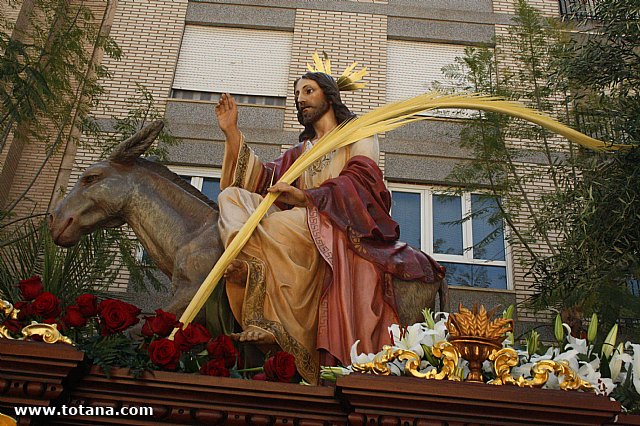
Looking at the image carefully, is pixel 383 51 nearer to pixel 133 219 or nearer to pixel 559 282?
pixel 559 282

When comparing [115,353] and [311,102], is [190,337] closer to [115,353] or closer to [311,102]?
[115,353]

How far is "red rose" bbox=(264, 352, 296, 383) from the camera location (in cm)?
427

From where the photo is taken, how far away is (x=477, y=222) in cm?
1273

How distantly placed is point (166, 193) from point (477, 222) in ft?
23.4

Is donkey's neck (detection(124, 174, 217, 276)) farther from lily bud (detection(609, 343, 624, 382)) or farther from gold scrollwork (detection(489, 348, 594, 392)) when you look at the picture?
lily bud (detection(609, 343, 624, 382))

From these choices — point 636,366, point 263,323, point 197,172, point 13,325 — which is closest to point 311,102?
point 263,323

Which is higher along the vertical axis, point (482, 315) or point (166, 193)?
point (166, 193)

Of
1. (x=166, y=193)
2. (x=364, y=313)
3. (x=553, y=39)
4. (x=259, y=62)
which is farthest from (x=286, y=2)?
(x=364, y=313)

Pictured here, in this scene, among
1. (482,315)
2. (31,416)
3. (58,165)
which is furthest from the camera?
(58,165)

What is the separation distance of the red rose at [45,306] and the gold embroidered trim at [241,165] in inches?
105

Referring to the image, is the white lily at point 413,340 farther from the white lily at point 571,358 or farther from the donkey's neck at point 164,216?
the donkey's neck at point 164,216

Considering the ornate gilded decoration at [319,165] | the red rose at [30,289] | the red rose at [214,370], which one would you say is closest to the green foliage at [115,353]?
the red rose at [214,370]

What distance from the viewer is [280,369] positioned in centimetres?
429

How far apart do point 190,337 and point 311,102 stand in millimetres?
3216
